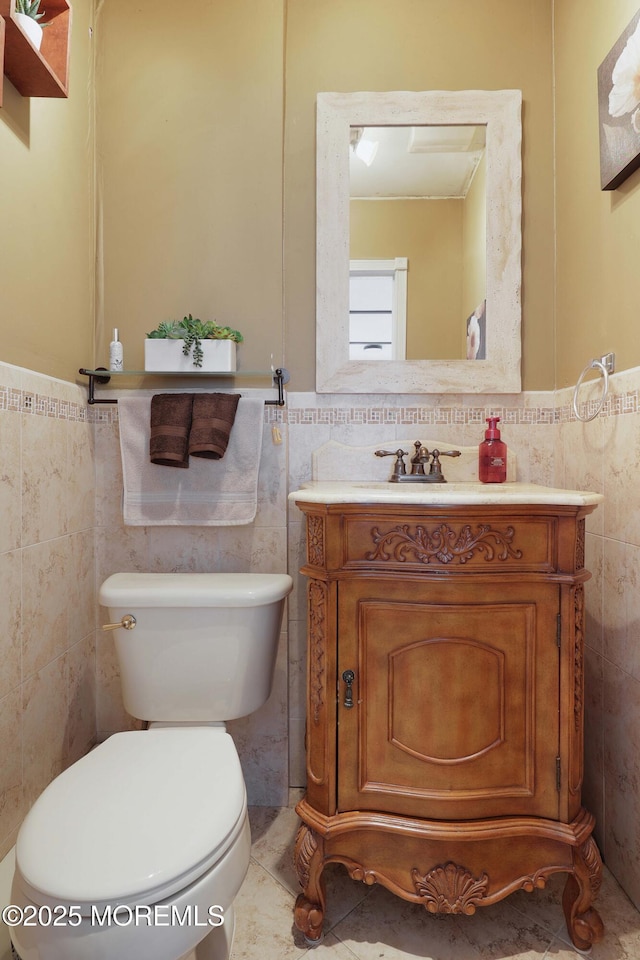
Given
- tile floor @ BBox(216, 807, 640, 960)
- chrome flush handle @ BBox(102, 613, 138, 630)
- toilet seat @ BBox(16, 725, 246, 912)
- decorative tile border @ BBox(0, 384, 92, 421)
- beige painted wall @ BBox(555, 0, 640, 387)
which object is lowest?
tile floor @ BBox(216, 807, 640, 960)

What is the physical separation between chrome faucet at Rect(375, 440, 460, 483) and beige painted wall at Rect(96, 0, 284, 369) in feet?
1.73

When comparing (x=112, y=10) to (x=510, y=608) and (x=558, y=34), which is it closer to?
(x=558, y=34)

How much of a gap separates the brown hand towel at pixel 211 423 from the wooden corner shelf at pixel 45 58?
31.5 inches

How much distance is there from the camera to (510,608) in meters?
1.10

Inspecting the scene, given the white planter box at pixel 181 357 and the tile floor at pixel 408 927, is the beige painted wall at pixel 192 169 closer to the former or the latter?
the white planter box at pixel 181 357

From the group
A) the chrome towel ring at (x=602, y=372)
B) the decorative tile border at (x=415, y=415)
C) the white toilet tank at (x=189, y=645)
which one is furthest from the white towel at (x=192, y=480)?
the chrome towel ring at (x=602, y=372)

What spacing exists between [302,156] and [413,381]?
0.80 meters

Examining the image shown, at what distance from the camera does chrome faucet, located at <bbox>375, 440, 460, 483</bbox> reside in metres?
1.55

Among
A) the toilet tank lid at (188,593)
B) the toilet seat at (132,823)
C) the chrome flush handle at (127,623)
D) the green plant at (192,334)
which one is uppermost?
the green plant at (192,334)

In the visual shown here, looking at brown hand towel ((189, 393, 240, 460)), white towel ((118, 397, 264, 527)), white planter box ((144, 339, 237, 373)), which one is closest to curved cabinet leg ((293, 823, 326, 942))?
white towel ((118, 397, 264, 527))

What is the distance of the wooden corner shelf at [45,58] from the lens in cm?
112

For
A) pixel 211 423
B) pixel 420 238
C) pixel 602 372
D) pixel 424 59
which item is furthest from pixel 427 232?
pixel 211 423

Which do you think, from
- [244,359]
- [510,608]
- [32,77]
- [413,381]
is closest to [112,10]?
[32,77]

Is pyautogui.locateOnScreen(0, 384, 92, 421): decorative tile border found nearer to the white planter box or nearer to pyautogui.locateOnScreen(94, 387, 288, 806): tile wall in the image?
pyautogui.locateOnScreen(94, 387, 288, 806): tile wall
